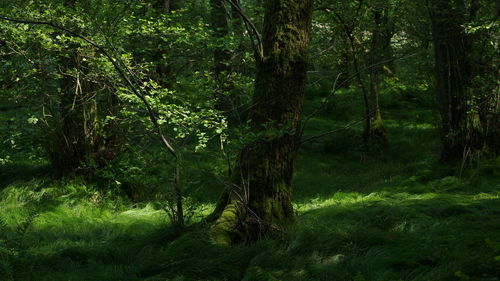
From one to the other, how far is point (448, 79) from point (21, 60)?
8.41 meters

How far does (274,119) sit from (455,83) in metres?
5.66

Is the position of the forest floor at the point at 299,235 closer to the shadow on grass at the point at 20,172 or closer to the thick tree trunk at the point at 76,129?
the shadow on grass at the point at 20,172

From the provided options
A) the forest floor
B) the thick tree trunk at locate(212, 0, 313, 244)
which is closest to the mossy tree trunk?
the forest floor

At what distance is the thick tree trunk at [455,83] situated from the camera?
9100 millimetres

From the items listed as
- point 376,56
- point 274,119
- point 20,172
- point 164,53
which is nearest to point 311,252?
point 274,119

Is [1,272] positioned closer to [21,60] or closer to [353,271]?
[353,271]

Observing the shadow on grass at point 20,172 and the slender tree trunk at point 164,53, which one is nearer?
the shadow on grass at point 20,172

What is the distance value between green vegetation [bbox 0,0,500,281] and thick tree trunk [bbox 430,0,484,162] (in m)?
0.03

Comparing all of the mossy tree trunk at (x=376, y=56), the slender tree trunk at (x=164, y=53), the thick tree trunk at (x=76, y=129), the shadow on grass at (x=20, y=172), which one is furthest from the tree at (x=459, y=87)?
the shadow on grass at (x=20, y=172)

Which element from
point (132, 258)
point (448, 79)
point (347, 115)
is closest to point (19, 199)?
point (132, 258)

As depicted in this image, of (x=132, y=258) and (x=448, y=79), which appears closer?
(x=132, y=258)

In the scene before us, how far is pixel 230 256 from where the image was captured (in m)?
4.28

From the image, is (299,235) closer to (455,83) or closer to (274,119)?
(274,119)

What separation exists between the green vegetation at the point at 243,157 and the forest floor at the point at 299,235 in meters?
0.03
